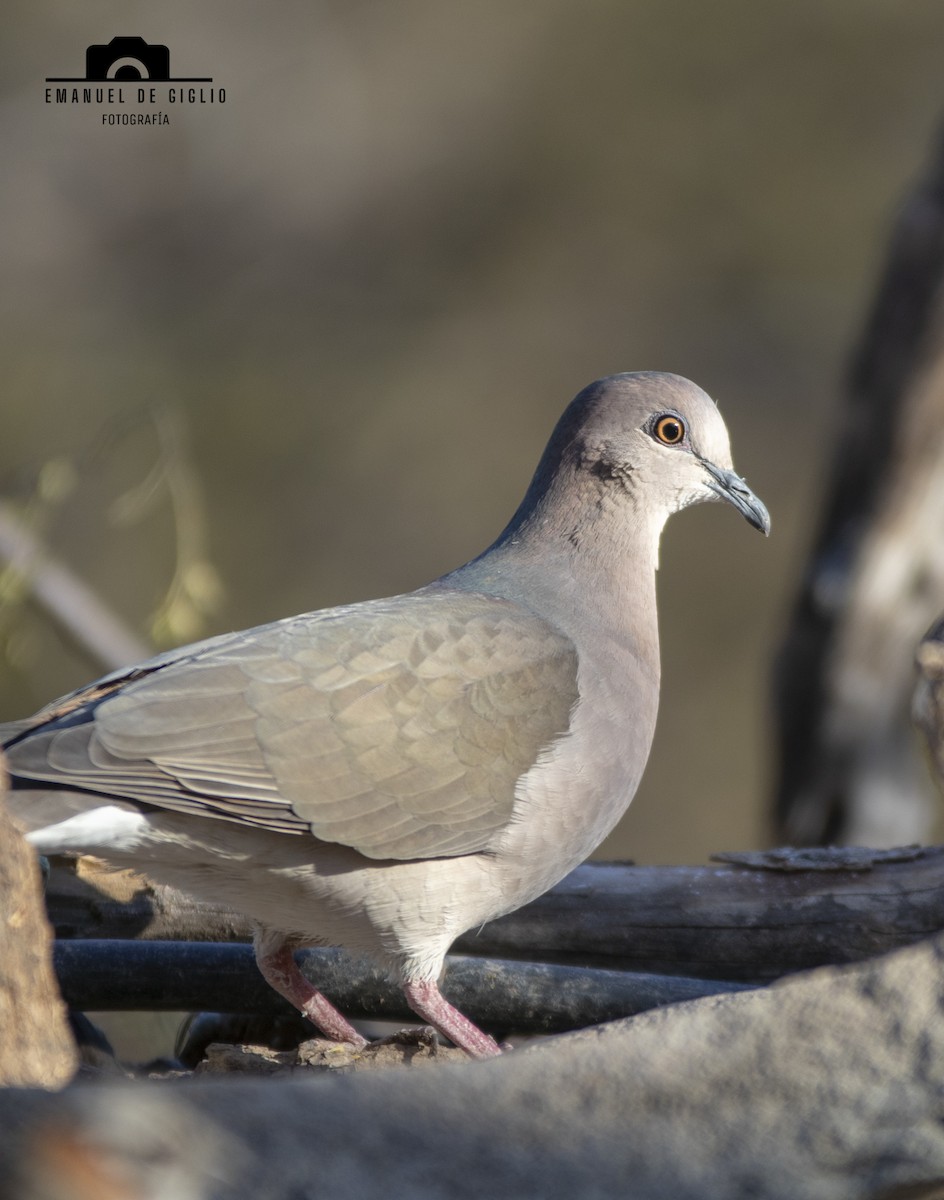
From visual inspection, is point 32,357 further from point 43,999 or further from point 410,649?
point 43,999

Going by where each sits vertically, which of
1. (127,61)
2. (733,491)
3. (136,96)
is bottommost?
(733,491)

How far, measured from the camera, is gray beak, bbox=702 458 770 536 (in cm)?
351

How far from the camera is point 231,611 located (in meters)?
10.1

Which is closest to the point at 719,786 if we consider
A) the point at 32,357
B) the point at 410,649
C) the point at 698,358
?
the point at 698,358

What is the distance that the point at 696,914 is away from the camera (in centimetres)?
319

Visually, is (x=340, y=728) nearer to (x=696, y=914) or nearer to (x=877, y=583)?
(x=696, y=914)

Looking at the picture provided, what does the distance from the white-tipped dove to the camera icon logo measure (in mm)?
5531

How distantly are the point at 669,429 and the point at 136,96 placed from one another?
237 inches

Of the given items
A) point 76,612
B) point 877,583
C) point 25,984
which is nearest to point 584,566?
point 25,984

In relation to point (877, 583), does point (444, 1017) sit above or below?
below

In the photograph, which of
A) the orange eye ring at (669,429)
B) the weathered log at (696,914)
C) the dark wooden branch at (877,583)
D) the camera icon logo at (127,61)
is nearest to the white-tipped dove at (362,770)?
the weathered log at (696,914)

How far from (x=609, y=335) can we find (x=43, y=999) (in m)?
9.40

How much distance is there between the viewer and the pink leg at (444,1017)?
2.89 metres

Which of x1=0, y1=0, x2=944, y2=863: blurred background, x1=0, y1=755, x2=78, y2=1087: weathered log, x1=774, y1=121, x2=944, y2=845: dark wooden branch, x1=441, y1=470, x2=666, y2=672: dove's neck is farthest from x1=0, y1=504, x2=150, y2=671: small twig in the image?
x1=0, y1=0, x2=944, y2=863: blurred background
